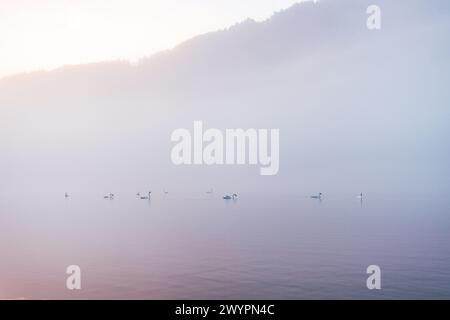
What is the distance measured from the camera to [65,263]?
35.2 meters

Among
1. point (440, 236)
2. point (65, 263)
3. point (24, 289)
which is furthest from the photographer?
point (440, 236)

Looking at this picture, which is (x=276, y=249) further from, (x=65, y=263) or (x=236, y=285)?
(x=65, y=263)

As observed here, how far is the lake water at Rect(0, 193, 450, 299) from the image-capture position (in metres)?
26.4

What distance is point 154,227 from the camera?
58.4 meters

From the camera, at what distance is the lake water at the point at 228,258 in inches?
1040

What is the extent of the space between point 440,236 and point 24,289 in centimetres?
3751

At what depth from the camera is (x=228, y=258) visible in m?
36.0

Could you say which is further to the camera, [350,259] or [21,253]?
[21,253]

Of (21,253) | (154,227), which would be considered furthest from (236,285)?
(154,227)

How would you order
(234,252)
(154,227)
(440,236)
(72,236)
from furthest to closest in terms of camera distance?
1. (154,227)
2. (72,236)
3. (440,236)
4. (234,252)
